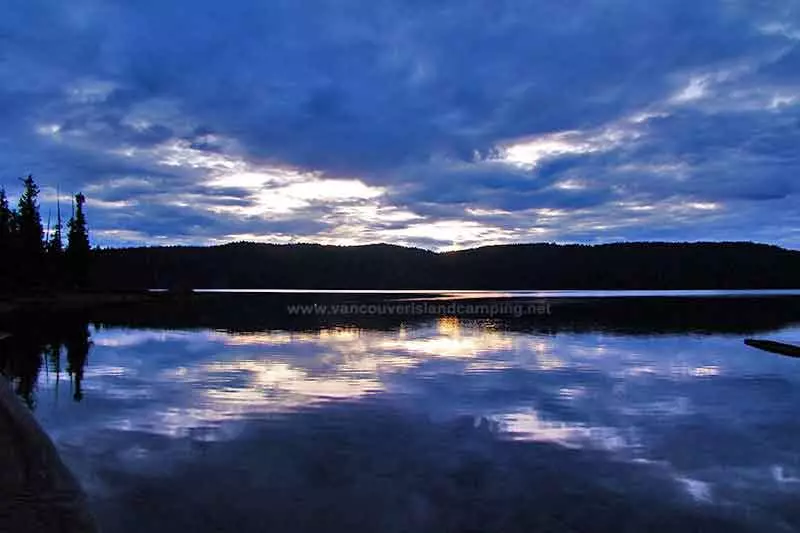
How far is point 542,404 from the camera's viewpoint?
2281 cm

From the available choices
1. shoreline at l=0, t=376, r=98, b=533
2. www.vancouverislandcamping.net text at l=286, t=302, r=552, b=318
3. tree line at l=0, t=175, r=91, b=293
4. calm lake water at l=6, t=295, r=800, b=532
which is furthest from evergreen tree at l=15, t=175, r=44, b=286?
shoreline at l=0, t=376, r=98, b=533

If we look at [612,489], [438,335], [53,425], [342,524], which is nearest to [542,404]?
[612,489]

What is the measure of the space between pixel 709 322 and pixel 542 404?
50.5 metres

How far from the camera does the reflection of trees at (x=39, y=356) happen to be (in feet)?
87.5

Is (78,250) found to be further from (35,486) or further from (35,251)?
(35,486)

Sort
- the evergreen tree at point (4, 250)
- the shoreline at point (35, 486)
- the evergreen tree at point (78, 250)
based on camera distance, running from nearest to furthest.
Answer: the shoreline at point (35, 486) → the evergreen tree at point (4, 250) → the evergreen tree at point (78, 250)

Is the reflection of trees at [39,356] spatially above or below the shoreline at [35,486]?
above

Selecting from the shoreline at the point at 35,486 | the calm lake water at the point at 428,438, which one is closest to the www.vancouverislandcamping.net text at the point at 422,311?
the calm lake water at the point at 428,438

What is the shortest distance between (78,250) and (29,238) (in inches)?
728

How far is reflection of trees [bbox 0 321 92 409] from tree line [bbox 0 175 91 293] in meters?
50.0

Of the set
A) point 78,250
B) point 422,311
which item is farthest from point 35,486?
point 78,250

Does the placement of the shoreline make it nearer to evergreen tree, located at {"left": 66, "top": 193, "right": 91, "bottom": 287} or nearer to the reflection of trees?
the reflection of trees

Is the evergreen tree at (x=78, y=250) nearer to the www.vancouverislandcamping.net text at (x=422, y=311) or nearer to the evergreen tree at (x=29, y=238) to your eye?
the evergreen tree at (x=29, y=238)

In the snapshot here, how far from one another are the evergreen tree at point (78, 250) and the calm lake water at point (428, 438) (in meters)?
89.3
